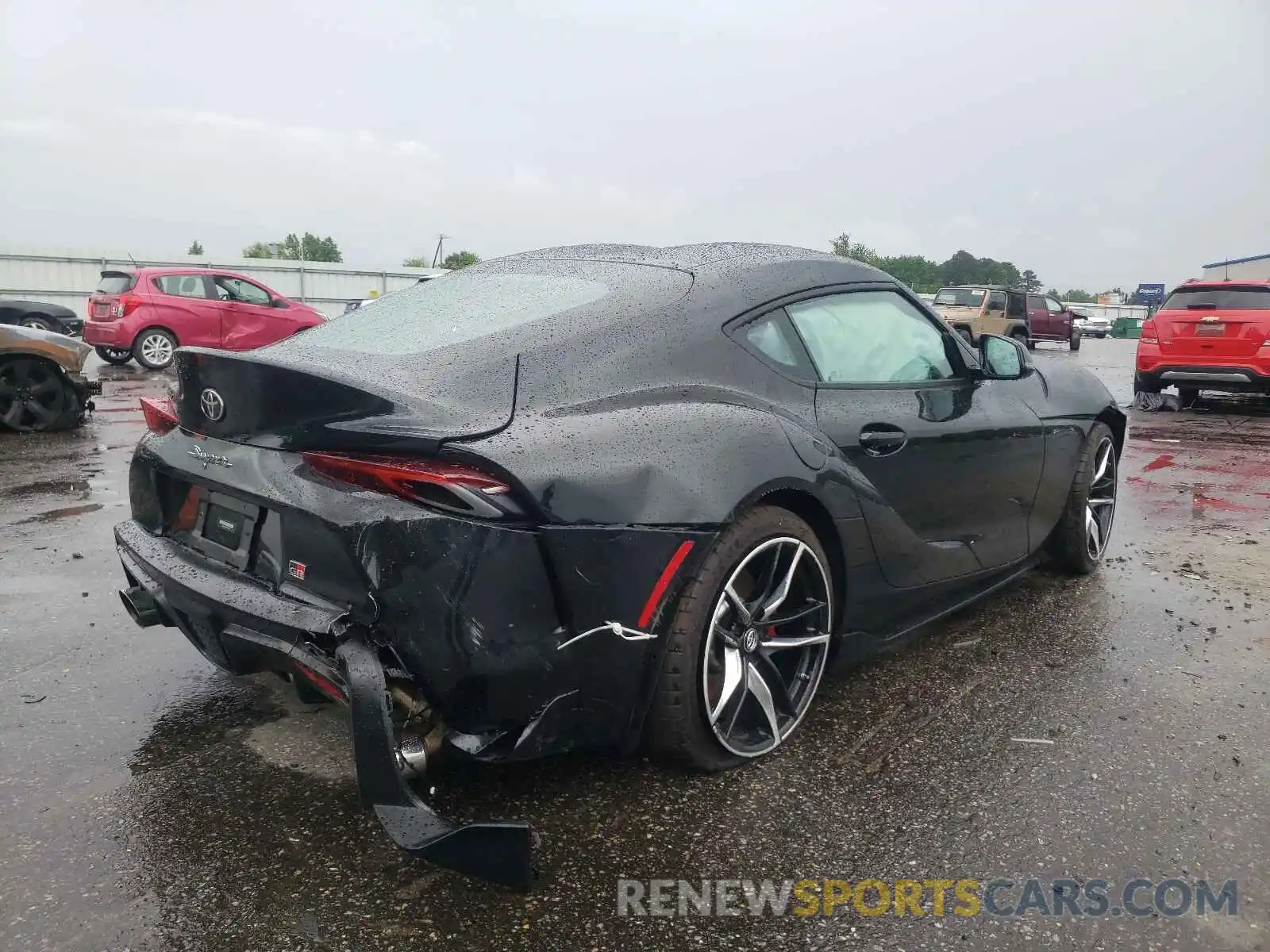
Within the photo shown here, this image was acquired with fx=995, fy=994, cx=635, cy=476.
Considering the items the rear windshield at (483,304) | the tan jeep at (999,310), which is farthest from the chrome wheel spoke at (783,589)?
the tan jeep at (999,310)

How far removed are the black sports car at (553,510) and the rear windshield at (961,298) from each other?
72.9ft

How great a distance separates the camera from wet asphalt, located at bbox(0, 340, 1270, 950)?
211 cm

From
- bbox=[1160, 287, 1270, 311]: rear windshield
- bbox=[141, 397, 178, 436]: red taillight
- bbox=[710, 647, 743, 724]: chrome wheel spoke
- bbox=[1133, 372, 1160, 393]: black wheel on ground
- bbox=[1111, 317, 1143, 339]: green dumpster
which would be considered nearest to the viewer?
bbox=[710, 647, 743, 724]: chrome wheel spoke

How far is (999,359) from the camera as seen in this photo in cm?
386

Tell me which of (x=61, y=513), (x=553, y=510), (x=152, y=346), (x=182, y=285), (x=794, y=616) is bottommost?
(x=61, y=513)

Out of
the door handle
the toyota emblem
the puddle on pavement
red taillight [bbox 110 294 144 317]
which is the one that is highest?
red taillight [bbox 110 294 144 317]

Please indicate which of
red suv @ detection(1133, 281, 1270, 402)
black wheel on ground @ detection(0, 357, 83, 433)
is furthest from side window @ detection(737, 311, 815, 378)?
red suv @ detection(1133, 281, 1270, 402)

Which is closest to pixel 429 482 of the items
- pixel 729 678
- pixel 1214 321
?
pixel 729 678

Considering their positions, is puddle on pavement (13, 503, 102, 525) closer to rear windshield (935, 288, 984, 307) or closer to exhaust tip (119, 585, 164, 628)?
exhaust tip (119, 585, 164, 628)

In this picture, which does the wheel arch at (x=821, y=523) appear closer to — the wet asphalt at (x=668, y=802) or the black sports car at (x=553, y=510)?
the black sports car at (x=553, y=510)

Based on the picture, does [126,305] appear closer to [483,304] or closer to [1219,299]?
[483,304]

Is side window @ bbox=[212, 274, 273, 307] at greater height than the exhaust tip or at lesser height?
greater

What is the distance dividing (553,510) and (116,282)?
623 inches

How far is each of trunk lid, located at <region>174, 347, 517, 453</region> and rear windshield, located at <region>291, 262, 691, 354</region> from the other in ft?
0.70
